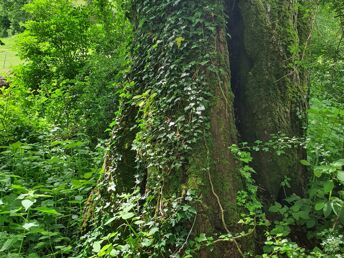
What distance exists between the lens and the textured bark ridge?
3.64m

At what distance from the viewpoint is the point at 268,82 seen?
3.84 m

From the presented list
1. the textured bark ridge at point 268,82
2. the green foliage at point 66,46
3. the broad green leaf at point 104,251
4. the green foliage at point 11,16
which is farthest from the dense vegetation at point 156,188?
the green foliage at point 11,16

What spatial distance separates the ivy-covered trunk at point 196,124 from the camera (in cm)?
286

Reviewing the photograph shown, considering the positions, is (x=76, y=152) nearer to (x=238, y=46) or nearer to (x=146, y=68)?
(x=146, y=68)

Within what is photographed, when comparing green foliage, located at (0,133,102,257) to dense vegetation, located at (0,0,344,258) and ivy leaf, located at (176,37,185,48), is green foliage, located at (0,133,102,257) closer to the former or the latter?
dense vegetation, located at (0,0,344,258)

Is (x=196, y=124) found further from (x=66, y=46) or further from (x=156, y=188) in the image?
(x=66, y=46)

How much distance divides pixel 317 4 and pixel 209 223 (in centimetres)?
262

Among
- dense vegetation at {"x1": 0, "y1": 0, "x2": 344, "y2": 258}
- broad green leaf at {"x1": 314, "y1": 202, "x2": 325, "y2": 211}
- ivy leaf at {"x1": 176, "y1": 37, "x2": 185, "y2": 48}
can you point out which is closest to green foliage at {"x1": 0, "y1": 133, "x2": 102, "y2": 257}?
dense vegetation at {"x1": 0, "y1": 0, "x2": 344, "y2": 258}

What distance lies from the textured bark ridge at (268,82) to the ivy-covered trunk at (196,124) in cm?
1

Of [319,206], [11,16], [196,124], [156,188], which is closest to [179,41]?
[196,124]

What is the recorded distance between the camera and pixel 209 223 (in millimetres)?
2844

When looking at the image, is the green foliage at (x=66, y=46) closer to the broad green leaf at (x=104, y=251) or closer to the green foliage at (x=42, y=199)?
the green foliage at (x=42, y=199)

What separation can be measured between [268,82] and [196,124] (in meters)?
1.17

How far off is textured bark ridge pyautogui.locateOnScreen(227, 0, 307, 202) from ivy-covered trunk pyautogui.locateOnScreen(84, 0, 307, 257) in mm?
11
